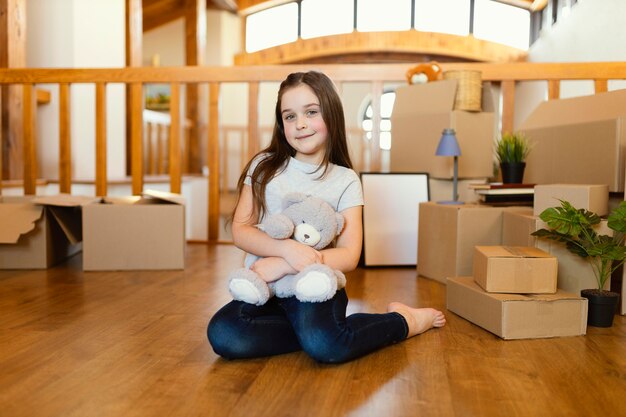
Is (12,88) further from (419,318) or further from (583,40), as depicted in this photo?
(583,40)

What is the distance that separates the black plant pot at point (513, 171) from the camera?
2238 millimetres

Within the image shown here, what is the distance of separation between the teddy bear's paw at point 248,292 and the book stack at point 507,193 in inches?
44.4

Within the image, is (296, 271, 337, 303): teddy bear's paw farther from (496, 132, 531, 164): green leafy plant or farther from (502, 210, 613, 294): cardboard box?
(496, 132, 531, 164): green leafy plant

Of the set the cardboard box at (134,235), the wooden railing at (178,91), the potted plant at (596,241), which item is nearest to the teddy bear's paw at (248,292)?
the potted plant at (596,241)

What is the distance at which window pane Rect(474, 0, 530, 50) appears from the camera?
8891 mm

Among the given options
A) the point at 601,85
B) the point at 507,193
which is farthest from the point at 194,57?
the point at 507,193

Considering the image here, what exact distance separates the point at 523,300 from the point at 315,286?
1.82 feet

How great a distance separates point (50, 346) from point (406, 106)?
72.6 inches

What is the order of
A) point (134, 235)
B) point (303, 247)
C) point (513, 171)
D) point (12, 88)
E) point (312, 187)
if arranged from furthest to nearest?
1. point (12, 88)
2. point (134, 235)
3. point (513, 171)
4. point (312, 187)
5. point (303, 247)

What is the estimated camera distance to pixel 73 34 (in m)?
4.06

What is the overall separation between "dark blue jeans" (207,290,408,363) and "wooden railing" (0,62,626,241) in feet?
5.59

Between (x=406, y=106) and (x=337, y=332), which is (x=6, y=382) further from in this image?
(x=406, y=106)

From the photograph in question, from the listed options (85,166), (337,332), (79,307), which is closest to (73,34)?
(85,166)

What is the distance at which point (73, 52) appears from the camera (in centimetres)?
406
